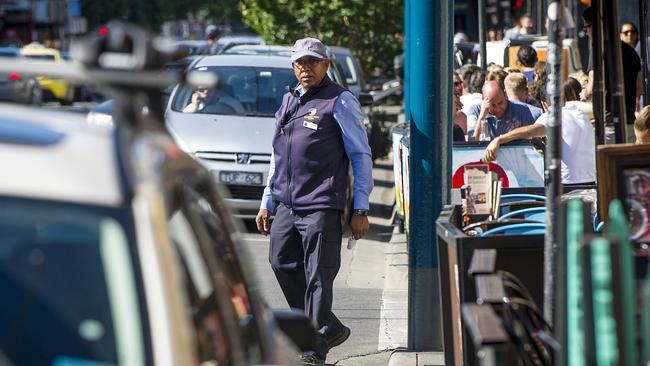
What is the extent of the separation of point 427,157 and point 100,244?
15.6ft

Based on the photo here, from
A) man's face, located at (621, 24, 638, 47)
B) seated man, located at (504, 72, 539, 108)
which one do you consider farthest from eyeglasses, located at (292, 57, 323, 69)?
man's face, located at (621, 24, 638, 47)

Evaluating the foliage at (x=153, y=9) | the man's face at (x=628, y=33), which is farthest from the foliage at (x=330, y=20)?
the foliage at (x=153, y=9)

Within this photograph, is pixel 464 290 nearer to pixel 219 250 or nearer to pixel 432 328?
pixel 219 250

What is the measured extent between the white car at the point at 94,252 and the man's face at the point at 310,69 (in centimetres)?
421

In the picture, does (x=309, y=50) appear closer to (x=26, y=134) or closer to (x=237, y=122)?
(x=26, y=134)

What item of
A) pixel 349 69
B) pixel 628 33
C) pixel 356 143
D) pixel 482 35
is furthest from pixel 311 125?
pixel 349 69

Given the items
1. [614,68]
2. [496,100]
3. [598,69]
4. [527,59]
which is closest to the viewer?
[614,68]

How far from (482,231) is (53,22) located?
72508mm

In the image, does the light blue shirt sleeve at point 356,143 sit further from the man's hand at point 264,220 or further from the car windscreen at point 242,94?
the car windscreen at point 242,94

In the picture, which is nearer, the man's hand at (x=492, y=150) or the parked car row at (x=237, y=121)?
the man's hand at (x=492, y=150)

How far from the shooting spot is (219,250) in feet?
11.4

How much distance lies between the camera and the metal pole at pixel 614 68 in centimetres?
659

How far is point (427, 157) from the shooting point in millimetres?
7320

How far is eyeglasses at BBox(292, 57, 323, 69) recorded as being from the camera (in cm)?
718
